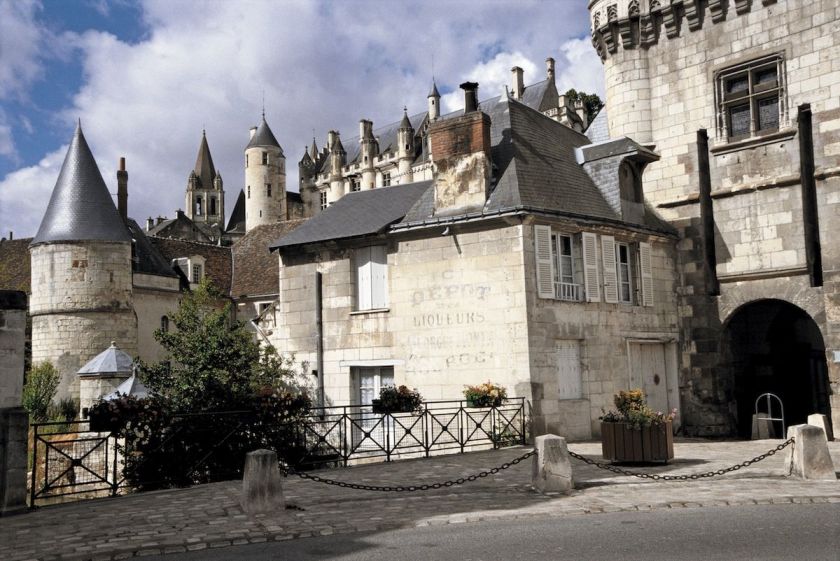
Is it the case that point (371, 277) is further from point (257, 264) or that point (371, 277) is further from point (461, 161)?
point (257, 264)

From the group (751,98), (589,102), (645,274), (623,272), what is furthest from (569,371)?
(589,102)

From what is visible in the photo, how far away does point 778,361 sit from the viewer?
18594mm

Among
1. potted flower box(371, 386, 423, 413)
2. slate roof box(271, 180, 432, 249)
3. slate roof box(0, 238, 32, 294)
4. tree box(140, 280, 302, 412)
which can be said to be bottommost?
potted flower box(371, 386, 423, 413)

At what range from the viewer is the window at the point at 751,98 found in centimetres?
1695

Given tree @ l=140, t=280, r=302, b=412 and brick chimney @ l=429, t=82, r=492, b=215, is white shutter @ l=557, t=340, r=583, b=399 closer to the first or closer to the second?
brick chimney @ l=429, t=82, r=492, b=215

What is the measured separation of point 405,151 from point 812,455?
2291 inches

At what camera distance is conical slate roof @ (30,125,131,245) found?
2880cm

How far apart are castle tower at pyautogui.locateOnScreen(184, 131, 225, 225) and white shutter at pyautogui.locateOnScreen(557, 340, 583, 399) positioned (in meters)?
77.7

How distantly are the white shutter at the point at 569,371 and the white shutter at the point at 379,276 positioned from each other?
3876mm

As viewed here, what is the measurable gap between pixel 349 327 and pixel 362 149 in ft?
180

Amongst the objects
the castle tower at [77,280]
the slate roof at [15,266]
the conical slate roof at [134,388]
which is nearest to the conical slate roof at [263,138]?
the slate roof at [15,266]

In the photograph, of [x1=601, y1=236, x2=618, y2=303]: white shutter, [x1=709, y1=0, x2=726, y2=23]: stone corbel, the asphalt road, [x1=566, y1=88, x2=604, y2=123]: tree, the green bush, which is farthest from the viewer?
[x1=566, y1=88, x2=604, y2=123]: tree

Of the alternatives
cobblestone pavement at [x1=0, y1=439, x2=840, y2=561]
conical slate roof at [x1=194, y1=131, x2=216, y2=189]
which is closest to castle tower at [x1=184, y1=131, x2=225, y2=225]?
conical slate roof at [x1=194, y1=131, x2=216, y2=189]

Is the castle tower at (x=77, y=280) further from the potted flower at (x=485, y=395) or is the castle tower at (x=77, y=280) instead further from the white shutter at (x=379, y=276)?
the potted flower at (x=485, y=395)
